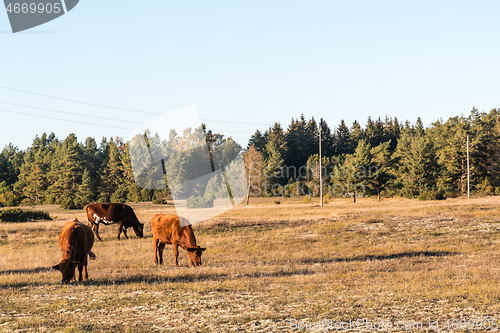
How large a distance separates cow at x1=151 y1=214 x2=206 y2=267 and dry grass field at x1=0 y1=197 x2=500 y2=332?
67 centimetres

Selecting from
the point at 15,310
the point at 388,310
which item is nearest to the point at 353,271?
the point at 388,310

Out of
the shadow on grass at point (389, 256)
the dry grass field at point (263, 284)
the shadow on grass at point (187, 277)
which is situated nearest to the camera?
the dry grass field at point (263, 284)

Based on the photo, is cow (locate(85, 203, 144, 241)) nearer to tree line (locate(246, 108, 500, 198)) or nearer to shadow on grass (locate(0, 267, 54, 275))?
shadow on grass (locate(0, 267, 54, 275))

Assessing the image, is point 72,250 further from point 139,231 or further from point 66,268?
point 139,231

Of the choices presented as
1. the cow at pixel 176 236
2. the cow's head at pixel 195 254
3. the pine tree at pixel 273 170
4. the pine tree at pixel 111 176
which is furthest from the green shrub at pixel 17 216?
the pine tree at pixel 273 170

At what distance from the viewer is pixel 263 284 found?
12.9 metres

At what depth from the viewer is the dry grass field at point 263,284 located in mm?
8664

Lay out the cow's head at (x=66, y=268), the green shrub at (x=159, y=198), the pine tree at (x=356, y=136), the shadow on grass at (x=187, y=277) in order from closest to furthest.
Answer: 1. the cow's head at (x=66, y=268)
2. the shadow on grass at (x=187, y=277)
3. the green shrub at (x=159, y=198)
4. the pine tree at (x=356, y=136)

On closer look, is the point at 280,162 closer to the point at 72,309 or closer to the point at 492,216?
the point at 492,216

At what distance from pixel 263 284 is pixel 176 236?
5.30 metres

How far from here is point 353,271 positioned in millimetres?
15203

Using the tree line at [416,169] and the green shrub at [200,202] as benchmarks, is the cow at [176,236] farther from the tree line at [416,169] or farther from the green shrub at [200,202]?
the tree line at [416,169]

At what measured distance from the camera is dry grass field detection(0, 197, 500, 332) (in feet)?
28.4

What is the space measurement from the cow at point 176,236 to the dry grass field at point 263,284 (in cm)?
67
